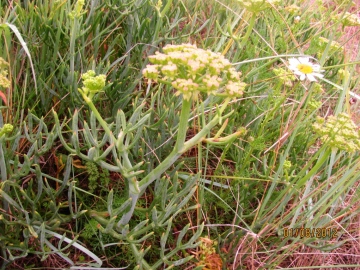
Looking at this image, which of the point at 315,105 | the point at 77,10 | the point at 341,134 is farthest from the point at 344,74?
the point at 77,10

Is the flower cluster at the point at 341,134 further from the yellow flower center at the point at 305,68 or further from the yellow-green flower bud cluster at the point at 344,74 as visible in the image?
the yellow-green flower bud cluster at the point at 344,74

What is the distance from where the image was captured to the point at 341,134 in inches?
54.0

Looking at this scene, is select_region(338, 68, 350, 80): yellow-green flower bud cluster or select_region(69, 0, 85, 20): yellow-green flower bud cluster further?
select_region(338, 68, 350, 80): yellow-green flower bud cluster

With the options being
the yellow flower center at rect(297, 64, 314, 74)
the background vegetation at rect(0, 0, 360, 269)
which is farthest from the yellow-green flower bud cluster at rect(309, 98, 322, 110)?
the yellow flower center at rect(297, 64, 314, 74)

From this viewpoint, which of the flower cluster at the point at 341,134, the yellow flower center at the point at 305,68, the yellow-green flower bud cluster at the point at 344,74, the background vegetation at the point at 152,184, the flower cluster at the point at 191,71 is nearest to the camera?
the flower cluster at the point at 191,71

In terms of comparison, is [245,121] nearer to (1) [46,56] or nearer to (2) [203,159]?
(2) [203,159]

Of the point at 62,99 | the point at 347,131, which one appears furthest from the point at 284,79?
the point at 62,99

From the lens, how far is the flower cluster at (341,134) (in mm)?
1345

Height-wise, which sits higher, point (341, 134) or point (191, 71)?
point (191, 71)

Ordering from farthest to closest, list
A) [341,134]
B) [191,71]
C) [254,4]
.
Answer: [254,4] → [341,134] → [191,71]

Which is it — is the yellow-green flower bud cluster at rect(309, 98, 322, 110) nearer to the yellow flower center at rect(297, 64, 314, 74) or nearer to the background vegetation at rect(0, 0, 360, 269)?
the background vegetation at rect(0, 0, 360, 269)

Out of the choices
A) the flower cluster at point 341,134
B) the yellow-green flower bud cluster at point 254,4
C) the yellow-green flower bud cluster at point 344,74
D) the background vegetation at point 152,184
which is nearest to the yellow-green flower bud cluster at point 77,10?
the background vegetation at point 152,184

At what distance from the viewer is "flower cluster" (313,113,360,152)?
1.34 meters
